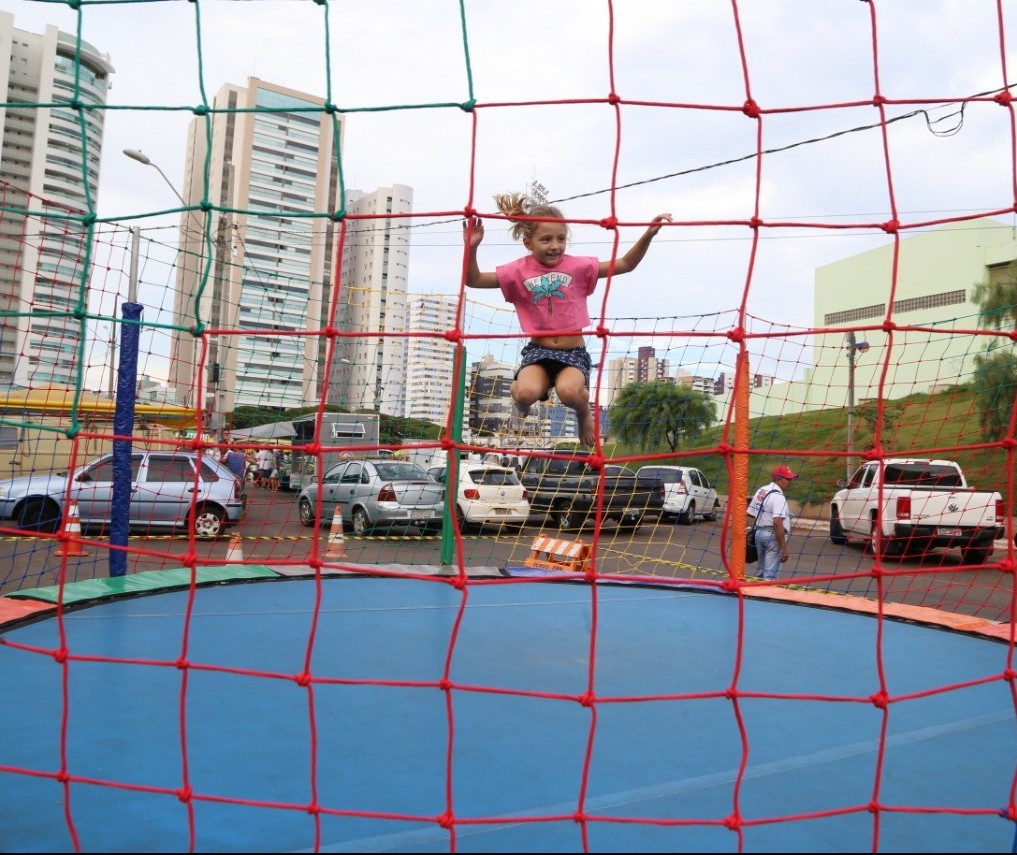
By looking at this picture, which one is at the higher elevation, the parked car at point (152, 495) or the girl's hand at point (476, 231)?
the girl's hand at point (476, 231)

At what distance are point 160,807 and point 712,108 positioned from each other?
1983mm

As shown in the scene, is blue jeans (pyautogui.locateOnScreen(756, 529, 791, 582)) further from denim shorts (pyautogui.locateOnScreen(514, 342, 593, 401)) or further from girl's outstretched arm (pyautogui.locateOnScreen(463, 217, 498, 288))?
girl's outstretched arm (pyautogui.locateOnScreen(463, 217, 498, 288))

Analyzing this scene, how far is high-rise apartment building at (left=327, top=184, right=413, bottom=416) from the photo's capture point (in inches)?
189

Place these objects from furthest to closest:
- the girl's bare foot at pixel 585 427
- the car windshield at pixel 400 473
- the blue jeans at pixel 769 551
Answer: the car windshield at pixel 400 473, the blue jeans at pixel 769 551, the girl's bare foot at pixel 585 427

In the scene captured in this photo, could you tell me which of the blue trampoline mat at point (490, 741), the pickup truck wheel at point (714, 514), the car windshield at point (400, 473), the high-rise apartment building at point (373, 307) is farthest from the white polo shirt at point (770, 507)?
the pickup truck wheel at point (714, 514)

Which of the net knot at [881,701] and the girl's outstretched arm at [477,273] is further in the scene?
the girl's outstretched arm at [477,273]

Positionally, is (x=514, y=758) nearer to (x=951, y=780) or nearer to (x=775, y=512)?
(x=951, y=780)

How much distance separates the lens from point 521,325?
277cm

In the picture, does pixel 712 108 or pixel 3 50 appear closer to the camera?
pixel 712 108

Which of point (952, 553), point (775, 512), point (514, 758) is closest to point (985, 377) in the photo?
point (952, 553)

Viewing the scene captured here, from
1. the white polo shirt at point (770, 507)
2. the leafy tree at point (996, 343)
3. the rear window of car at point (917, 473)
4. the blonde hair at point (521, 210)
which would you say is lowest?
the white polo shirt at point (770, 507)

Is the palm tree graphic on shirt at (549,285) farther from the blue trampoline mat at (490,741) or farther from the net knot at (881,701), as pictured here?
the net knot at (881,701)

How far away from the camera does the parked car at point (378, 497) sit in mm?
7773

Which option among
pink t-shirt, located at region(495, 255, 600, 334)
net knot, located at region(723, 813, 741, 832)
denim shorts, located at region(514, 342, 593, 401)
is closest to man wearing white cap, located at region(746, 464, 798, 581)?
denim shorts, located at region(514, 342, 593, 401)
